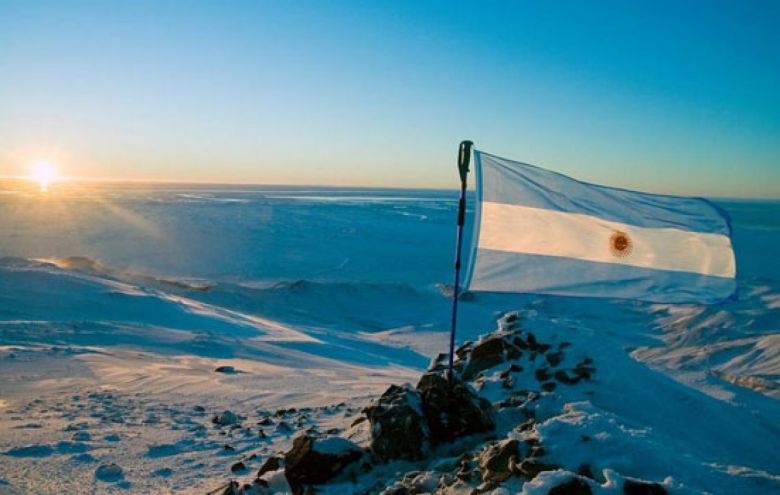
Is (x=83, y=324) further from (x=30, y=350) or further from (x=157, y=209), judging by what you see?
(x=157, y=209)

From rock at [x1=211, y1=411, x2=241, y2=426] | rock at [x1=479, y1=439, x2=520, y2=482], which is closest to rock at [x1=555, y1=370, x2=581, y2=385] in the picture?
rock at [x1=479, y1=439, x2=520, y2=482]

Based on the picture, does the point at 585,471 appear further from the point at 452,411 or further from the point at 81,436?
the point at 81,436

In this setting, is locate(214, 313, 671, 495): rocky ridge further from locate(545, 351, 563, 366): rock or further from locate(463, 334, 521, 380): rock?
locate(463, 334, 521, 380): rock

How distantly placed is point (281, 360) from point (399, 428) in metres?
10.6

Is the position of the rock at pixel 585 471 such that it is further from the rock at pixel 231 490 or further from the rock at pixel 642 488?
the rock at pixel 231 490

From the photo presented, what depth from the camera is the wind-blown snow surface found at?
5.96 metres

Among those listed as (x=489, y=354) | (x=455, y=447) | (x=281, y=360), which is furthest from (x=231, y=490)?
(x=281, y=360)

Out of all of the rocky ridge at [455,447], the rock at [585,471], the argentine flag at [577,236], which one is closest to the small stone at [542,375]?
the rocky ridge at [455,447]

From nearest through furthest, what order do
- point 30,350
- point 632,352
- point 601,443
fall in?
point 601,443
point 30,350
point 632,352

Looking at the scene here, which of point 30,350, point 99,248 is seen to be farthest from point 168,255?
point 30,350

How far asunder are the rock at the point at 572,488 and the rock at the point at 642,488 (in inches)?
9.7

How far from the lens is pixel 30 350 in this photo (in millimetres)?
12438

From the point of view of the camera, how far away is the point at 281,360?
52.0ft

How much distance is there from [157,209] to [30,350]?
65.1 meters
